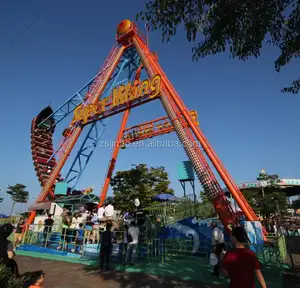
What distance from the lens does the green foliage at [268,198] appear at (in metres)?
26.5

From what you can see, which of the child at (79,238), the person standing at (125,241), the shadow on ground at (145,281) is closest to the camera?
the shadow on ground at (145,281)

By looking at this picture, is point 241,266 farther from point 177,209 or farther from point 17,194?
point 17,194

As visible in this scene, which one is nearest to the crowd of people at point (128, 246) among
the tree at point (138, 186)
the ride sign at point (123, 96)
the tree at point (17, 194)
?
the ride sign at point (123, 96)

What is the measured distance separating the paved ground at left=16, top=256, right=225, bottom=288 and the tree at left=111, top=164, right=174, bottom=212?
15.8 meters

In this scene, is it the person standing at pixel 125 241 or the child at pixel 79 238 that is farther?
the child at pixel 79 238

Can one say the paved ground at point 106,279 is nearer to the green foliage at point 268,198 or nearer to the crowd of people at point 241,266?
the crowd of people at point 241,266

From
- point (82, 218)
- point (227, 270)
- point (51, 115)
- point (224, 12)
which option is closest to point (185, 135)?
point (82, 218)

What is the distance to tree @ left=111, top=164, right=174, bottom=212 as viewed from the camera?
24.1 metres

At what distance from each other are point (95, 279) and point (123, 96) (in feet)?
37.7

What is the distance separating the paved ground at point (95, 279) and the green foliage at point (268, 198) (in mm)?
22354

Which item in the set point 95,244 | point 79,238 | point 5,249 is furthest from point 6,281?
point 79,238

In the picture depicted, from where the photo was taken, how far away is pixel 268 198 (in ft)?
90.7

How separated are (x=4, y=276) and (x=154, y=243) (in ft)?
18.5

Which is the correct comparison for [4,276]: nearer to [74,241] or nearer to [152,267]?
[152,267]
